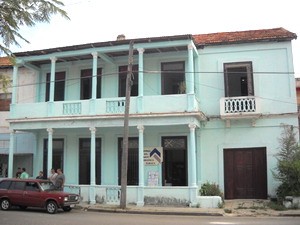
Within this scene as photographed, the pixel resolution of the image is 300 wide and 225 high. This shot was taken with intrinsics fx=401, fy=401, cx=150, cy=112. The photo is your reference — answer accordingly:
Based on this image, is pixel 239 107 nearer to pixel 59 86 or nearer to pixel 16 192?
pixel 59 86

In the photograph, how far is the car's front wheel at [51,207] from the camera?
16.2 m

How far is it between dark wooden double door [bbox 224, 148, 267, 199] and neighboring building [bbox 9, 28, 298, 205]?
1.9 inches

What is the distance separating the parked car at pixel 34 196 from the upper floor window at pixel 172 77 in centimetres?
745

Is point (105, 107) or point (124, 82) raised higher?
point (124, 82)

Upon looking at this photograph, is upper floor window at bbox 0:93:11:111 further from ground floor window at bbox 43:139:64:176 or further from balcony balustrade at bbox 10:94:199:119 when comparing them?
ground floor window at bbox 43:139:64:176

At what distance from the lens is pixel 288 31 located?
66.5ft

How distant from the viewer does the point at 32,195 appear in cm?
1666

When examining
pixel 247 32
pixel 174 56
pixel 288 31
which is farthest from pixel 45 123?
pixel 288 31

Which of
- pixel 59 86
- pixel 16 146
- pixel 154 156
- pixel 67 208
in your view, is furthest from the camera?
pixel 16 146

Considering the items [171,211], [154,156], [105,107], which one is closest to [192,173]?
[171,211]

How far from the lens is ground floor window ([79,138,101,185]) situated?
71.2 feet

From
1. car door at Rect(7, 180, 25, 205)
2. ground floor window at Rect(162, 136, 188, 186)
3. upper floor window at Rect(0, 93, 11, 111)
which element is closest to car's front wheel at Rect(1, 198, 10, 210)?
car door at Rect(7, 180, 25, 205)

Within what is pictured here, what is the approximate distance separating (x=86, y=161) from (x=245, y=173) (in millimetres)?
8487

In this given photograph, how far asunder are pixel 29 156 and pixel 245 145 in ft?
40.4
